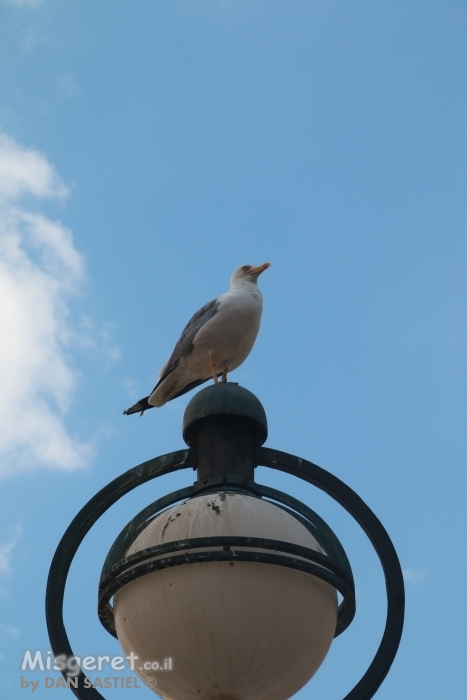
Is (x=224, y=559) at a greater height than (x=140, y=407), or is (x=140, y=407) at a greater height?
(x=140, y=407)

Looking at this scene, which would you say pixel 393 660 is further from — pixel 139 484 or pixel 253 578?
pixel 139 484

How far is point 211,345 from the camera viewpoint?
641 cm

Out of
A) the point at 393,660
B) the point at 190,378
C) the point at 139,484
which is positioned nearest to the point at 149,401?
the point at 190,378

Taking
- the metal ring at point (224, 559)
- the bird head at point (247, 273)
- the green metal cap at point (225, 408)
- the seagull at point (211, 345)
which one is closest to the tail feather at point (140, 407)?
the seagull at point (211, 345)

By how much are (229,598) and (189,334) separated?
4.28 metres

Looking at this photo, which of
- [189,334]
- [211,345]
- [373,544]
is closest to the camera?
[373,544]

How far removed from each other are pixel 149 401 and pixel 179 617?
4.41 metres

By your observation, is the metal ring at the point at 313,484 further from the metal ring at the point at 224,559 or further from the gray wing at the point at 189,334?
the gray wing at the point at 189,334

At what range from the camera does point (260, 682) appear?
2525mm

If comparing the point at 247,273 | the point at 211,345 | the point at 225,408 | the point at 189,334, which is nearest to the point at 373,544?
the point at 225,408

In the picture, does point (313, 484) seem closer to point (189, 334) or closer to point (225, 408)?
point (225, 408)

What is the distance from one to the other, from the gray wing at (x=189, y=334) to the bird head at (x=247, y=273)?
0.65m

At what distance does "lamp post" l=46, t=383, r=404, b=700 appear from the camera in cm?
249

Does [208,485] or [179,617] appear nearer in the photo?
[179,617]
